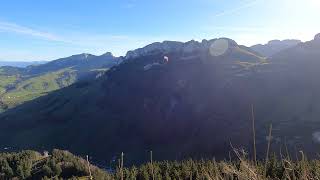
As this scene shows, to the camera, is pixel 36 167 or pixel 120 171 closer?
pixel 120 171

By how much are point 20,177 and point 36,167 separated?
564 inches

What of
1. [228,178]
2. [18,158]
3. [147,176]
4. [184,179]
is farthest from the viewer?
[18,158]

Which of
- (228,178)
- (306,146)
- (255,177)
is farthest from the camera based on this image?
(306,146)

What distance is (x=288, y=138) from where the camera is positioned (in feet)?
652

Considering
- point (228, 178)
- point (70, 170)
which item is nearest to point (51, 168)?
point (70, 170)

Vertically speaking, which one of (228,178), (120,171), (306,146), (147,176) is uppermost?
(120,171)

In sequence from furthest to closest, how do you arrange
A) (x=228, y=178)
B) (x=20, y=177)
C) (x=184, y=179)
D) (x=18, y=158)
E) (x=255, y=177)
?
(x=18, y=158), (x=20, y=177), (x=184, y=179), (x=228, y=178), (x=255, y=177)

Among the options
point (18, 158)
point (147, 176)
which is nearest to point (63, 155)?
point (18, 158)

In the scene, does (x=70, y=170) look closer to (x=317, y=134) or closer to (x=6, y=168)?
(x=6, y=168)

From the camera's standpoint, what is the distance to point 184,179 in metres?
93.1

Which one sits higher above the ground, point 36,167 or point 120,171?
point 120,171

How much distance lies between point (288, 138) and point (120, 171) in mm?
203284

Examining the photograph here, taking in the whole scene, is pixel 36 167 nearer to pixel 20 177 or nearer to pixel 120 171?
pixel 20 177

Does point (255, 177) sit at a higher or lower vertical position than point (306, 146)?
higher
